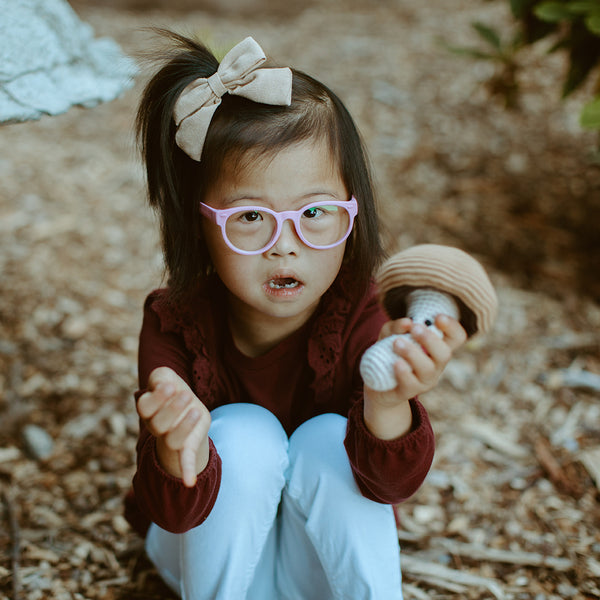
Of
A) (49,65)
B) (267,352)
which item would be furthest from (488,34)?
(267,352)

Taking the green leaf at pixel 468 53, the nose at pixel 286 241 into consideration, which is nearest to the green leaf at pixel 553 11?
the green leaf at pixel 468 53

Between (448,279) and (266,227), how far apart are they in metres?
0.32

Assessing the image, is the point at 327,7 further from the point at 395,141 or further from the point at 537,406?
the point at 537,406

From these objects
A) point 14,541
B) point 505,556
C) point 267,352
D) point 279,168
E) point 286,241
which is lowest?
point 505,556

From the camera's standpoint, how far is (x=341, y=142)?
3.87 ft

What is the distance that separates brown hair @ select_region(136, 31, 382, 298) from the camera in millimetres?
1126

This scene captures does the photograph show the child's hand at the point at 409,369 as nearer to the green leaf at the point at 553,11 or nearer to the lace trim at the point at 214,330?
the lace trim at the point at 214,330

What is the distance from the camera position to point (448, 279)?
1.11m

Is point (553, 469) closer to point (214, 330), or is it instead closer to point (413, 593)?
point (413, 593)

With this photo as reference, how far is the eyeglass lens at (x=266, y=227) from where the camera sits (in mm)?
1127

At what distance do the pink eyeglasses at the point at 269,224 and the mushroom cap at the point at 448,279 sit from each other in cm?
12

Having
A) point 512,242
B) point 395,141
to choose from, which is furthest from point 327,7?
point 512,242

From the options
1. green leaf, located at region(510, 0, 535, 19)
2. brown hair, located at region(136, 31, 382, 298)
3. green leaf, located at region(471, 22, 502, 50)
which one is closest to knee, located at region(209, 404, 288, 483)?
brown hair, located at region(136, 31, 382, 298)

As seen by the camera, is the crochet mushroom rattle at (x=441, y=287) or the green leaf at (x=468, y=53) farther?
the green leaf at (x=468, y=53)
